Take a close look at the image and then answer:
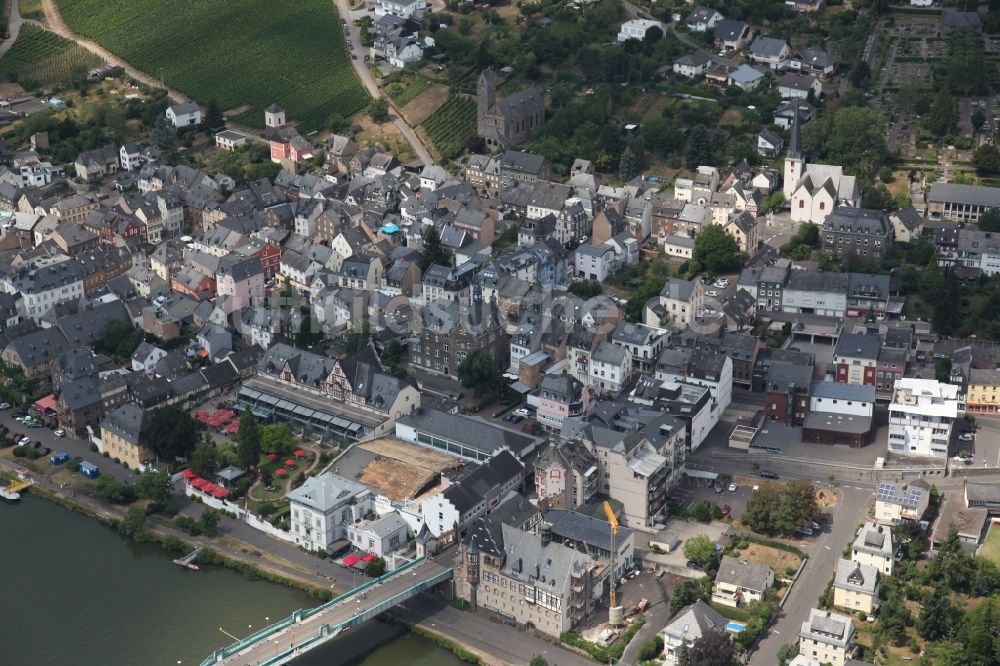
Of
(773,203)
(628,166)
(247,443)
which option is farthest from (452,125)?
(247,443)

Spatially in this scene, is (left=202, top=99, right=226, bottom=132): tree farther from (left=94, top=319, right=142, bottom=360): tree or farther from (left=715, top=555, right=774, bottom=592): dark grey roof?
(left=715, top=555, right=774, bottom=592): dark grey roof

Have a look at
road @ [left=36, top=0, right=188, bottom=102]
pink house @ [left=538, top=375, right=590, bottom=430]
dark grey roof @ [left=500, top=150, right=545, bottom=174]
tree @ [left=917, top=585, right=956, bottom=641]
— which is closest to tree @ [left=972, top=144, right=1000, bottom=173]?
dark grey roof @ [left=500, top=150, right=545, bottom=174]

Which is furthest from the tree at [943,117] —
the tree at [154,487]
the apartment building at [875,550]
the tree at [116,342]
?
the tree at [154,487]

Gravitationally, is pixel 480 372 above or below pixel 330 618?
above

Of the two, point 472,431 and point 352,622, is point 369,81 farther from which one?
point 352,622

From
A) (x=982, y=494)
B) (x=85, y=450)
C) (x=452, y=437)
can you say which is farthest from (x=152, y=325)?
(x=982, y=494)

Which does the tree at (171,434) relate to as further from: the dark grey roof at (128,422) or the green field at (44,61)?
the green field at (44,61)
